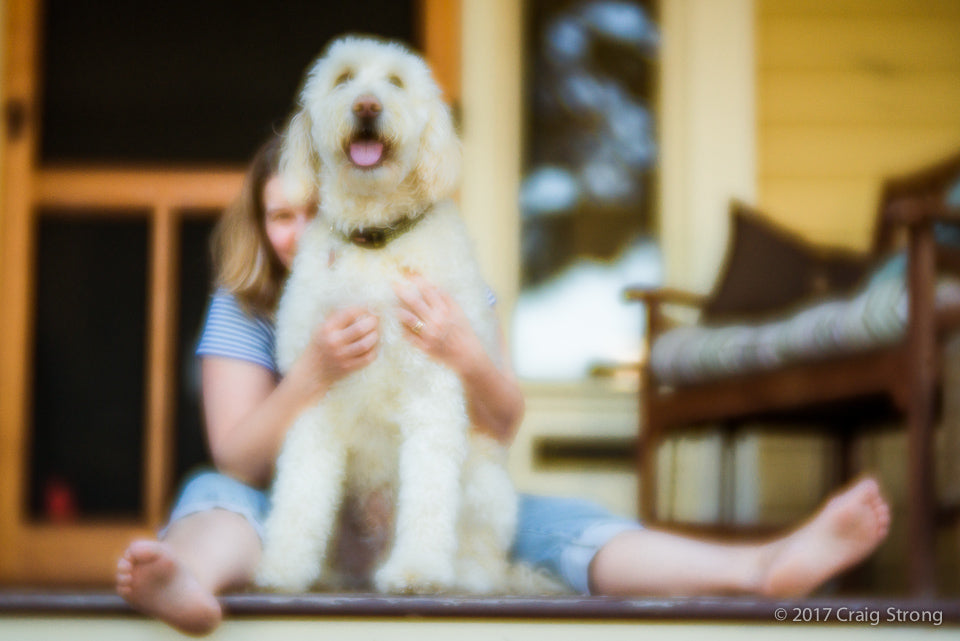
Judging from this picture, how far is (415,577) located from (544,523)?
494mm

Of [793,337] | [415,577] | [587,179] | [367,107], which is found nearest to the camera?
[415,577]

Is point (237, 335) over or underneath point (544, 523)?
over

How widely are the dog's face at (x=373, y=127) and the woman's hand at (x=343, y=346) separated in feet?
0.66

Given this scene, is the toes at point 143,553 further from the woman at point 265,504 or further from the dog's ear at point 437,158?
the dog's ear at point 437,158

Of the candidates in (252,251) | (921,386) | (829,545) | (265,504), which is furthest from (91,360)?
(829,545)

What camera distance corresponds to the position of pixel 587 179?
3.83m

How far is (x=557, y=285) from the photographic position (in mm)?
3768

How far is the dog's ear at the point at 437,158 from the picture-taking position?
5.41 ft

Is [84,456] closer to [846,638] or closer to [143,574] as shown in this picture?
[143,574]

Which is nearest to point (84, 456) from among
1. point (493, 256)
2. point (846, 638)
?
point (493, 256)

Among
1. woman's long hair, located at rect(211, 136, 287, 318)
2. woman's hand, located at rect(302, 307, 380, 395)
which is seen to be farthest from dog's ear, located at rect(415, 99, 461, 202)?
woman's long hair, located at rect(211, 136, 287, 318)

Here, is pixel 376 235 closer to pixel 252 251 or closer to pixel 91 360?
pixel 252 251

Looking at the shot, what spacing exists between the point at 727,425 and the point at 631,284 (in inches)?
28.4

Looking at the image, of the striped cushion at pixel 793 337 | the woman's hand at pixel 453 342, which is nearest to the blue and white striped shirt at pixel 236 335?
the woman's hand at pixel 453 342
